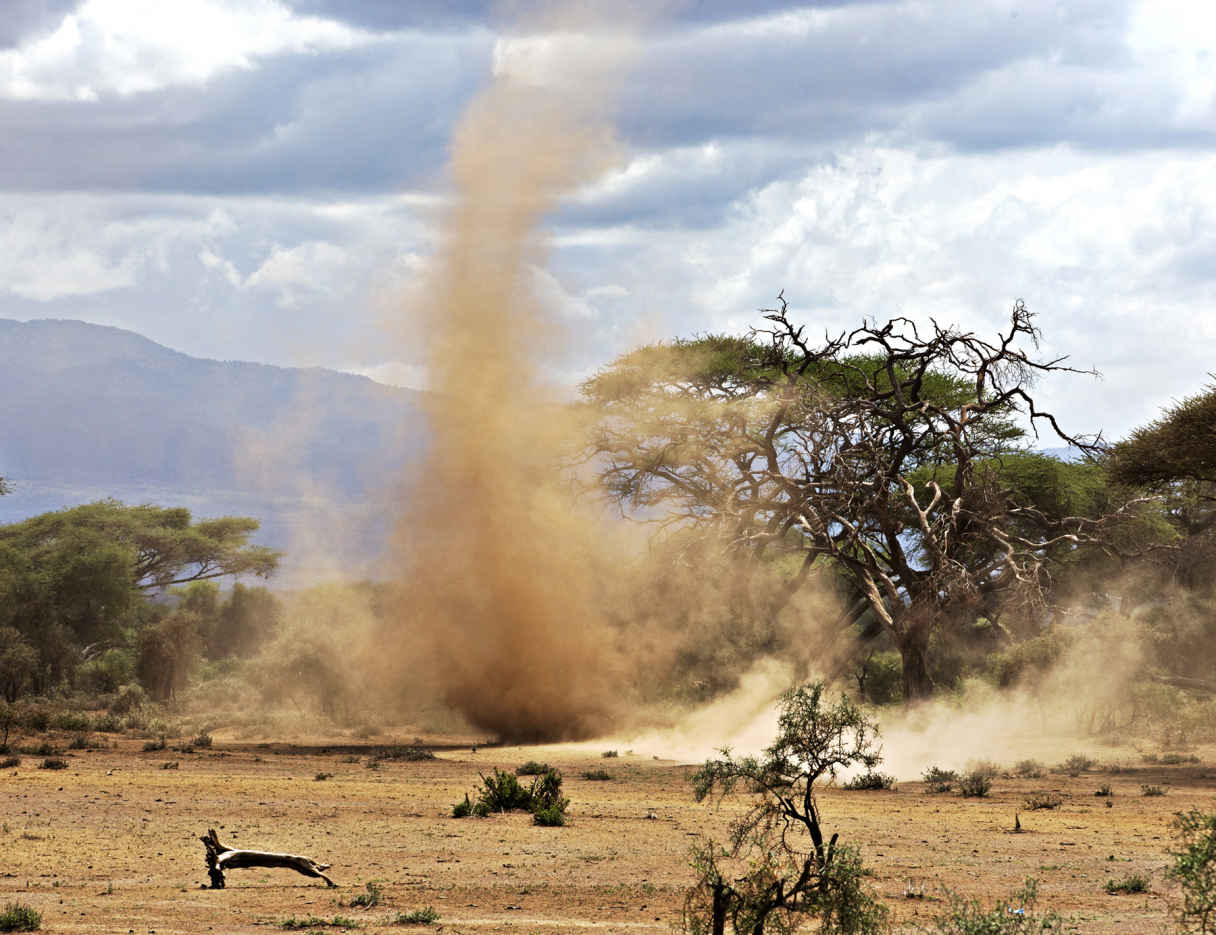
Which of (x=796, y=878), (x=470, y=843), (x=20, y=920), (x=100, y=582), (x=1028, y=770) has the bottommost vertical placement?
(x=1028, y=770)

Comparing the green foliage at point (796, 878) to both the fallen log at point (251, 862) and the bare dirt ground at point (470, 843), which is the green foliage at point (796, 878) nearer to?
the bare dirt ground at point (470, 843)

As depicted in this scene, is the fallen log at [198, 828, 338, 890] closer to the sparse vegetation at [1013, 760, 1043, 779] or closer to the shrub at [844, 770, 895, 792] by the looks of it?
the shrub at [844, 770, 895, 792]

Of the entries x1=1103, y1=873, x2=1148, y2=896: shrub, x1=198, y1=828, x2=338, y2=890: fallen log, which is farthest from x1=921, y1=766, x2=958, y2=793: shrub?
x1=198, y1=828, x2=338, y2=890: fallen log

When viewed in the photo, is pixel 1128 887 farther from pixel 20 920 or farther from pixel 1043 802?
pixel 20 920

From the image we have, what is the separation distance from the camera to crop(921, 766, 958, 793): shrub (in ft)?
74.5

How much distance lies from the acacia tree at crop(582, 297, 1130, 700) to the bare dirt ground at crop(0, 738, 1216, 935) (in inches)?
212

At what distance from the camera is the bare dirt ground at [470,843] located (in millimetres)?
12891

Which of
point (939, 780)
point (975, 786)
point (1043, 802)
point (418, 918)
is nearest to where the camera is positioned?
point (418, 918)

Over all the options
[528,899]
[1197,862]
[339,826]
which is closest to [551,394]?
[339,826]

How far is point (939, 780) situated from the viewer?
2373 cm

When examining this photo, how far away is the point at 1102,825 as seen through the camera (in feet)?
60.3

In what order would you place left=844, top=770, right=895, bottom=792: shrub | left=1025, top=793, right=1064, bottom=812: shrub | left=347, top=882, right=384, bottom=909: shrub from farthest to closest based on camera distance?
left=844, top=770, right=895, bottom=792: shrub
left=1025, top=793, right=1064, bottom=812: shrub
left=347, top=882, right=384, bottom=909: shrub

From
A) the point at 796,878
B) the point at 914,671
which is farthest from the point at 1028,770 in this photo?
the point at 796,878

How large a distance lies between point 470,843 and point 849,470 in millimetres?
15252
